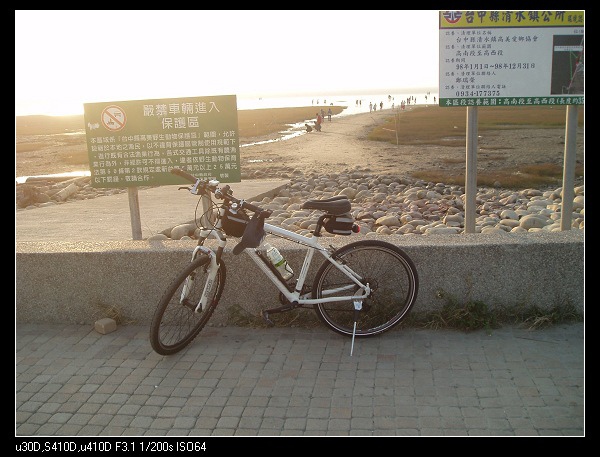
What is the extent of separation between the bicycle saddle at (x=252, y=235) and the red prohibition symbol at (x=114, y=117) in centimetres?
252

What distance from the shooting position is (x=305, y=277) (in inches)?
203

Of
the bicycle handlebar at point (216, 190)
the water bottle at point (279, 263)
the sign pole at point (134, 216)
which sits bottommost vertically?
the water bottle at point (279, 263)

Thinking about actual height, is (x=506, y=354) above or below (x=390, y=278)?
below

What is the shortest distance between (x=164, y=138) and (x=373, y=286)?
2.86 metres

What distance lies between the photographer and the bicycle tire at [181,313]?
15.4ft

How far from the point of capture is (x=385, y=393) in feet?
13.5

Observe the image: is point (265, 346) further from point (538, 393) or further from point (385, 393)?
point (538, 393)

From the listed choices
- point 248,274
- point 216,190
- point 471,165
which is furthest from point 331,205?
point 471,165

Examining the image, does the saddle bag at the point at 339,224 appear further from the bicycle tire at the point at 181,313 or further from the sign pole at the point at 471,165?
the sign pole at the point at 471,165

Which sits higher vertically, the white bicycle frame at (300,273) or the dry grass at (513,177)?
the dry grass at (513,177)

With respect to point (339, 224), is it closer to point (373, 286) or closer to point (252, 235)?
point (373, 286)

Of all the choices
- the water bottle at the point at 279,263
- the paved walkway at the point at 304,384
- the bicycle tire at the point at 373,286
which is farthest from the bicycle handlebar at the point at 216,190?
the paved walkway at the point at 304,384

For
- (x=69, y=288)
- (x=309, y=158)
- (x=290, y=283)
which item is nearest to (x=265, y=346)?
(x=290, y=283)

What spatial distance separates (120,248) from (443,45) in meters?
3.63
